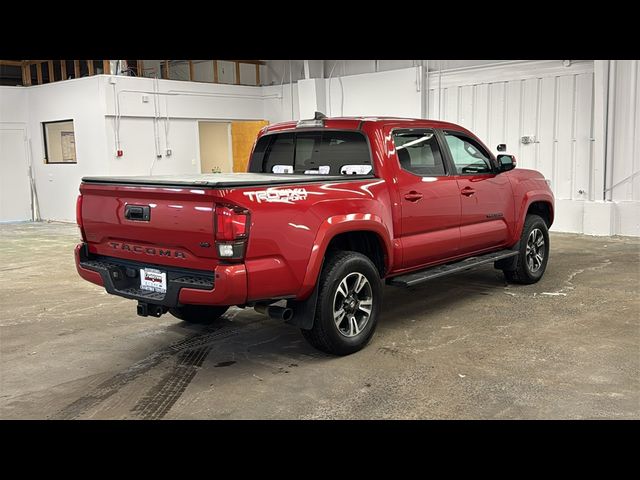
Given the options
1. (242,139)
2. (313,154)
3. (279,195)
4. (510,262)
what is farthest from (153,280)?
(242,139)

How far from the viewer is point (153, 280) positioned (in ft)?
13.5

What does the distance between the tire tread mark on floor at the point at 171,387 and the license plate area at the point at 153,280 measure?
25.6 inches

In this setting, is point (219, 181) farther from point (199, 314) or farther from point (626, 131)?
point (626, 131)

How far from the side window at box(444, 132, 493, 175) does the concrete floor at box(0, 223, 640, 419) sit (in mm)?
1344

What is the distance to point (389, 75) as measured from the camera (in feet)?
44.3

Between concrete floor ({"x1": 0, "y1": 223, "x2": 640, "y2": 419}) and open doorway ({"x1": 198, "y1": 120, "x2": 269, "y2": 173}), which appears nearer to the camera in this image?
concrete floor ({"x1": 0, "y1": 223, "x2": 640, "y2": 419})

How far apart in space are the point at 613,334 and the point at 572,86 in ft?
23.7

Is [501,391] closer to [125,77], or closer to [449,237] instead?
[449,237]

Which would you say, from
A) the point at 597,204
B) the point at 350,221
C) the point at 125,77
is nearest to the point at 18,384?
the point at 350,221

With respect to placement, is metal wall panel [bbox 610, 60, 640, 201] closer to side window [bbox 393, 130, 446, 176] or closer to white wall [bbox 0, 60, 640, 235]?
white wall [bbox 0, 60, 640, 235]

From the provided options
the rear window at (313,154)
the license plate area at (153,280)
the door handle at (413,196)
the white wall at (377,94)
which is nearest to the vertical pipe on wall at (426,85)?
the white wall at (377,94)

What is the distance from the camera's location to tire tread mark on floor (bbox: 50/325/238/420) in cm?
377

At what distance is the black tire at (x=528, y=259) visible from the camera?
6.61m

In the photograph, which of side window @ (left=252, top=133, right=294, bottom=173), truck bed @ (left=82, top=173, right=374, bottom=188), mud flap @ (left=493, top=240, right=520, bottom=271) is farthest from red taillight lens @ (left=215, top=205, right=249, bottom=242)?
mud flap @ (left=493, top=240, right=520, bottom=271)
